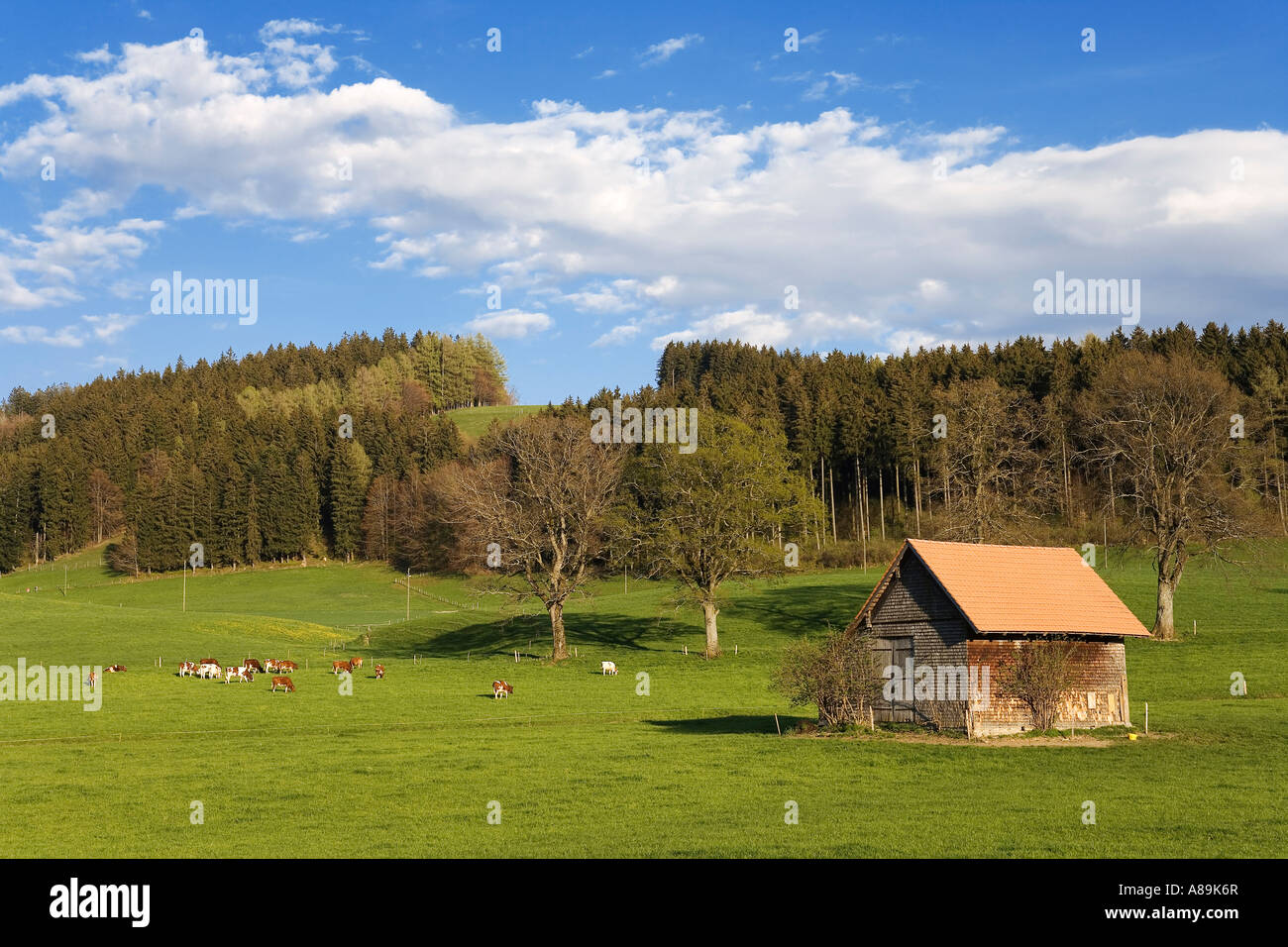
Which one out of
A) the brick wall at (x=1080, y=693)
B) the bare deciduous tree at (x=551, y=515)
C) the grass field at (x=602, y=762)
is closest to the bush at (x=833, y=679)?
the grass field at (x=602, y=762)

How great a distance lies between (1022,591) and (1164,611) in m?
22.5

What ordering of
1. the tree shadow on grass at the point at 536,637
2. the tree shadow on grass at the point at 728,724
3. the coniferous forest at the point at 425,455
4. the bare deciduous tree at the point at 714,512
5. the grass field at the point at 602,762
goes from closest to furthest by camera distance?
1. the grass field at the point at 602,762
2. the tree shadow on grass at the point at 728,724
3. the bare deciduous tree at the point at 714,512
4. the tree shadow on grass at the point at 536,637
5. the coniferous forest at the point at 425,455

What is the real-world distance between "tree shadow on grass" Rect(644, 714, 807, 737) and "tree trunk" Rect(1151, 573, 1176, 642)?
80.4ft

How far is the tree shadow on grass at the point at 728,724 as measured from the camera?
1486 inches

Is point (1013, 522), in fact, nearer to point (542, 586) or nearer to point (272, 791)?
point (542, 586)

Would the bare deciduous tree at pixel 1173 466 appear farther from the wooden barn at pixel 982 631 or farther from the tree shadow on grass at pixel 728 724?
the tree shadow on grass at pixel 728 724

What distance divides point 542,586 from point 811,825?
149 ft

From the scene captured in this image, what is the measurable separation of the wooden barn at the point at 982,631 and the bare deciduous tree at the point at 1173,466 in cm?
1933

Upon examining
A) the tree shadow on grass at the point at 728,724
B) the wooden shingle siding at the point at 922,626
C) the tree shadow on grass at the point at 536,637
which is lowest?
the tree shadow on grass at the point at 728,724

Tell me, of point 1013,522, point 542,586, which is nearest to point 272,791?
point 542,586

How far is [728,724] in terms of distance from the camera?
39.9 metres

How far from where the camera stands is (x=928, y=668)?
119 ft
